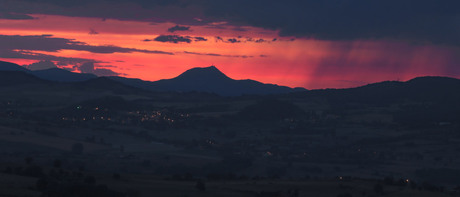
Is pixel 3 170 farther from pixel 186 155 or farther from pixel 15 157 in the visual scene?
pixel 186 155

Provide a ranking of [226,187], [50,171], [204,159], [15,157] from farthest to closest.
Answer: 1. [204,159]
2. [15,157]
3. [226,187]
4. [50,171]

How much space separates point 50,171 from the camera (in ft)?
299

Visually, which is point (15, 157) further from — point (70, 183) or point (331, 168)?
point (70, 183)

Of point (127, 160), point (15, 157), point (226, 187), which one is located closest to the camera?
point (226, 187)

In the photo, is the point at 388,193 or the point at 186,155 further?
the point at 186,155

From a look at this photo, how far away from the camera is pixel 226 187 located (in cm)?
9794

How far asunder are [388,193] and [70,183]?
43852mm

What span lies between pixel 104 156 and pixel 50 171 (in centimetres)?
9021

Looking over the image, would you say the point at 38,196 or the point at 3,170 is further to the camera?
the point at 3,170

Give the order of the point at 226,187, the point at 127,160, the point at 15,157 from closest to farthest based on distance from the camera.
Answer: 1. the point at 226,187
2. the point at 15,157
3. the point at 127,160

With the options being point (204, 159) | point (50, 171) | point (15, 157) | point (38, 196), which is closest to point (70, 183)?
point (38, 196)

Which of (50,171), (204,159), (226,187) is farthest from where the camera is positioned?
(204,159)

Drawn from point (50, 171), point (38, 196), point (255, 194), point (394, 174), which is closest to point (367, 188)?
point (255, 194)

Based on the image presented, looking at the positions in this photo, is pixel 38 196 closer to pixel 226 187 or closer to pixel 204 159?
pixel 226 187
